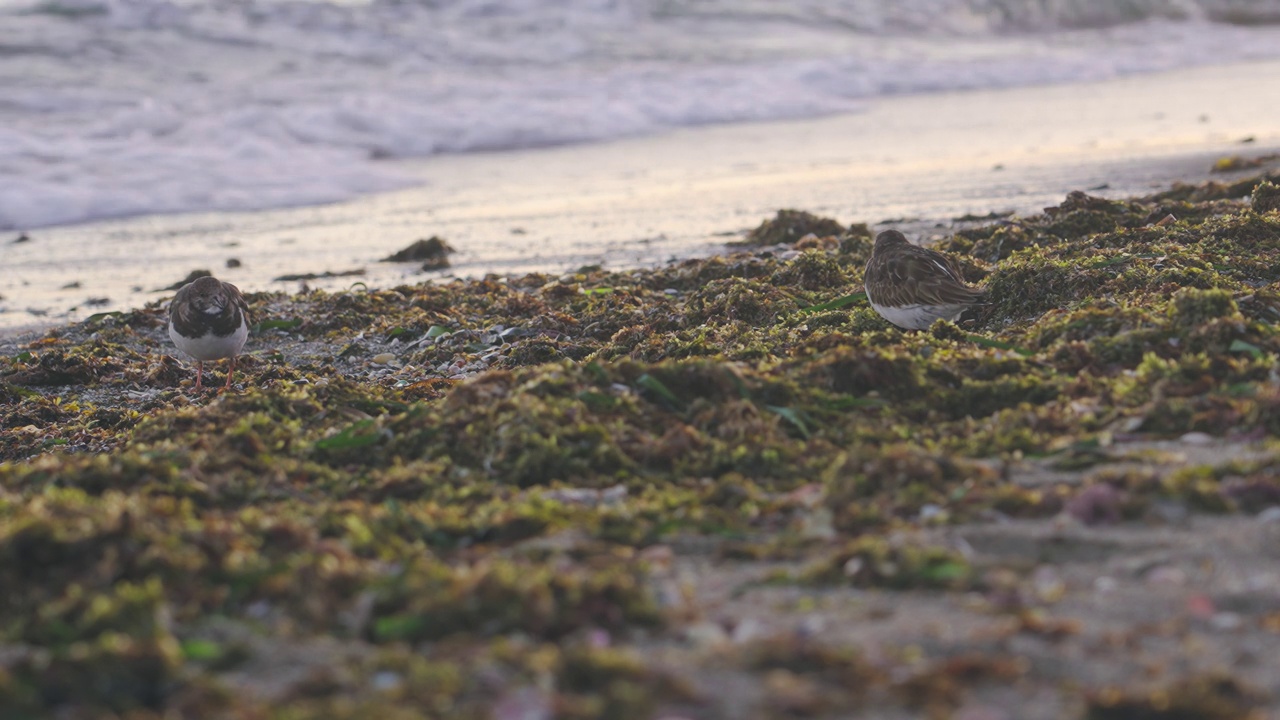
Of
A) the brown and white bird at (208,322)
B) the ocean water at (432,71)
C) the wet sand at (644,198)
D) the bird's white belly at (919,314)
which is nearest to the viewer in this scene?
the bird's white belly at (919,314)

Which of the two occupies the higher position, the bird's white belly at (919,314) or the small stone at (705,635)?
the bird's white belly at (919,314)

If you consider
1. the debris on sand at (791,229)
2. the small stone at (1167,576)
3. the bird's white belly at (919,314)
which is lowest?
the small stone at (1167,576)

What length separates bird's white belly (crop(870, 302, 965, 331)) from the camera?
249 inches

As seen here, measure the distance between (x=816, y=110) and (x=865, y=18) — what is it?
44.5 ft

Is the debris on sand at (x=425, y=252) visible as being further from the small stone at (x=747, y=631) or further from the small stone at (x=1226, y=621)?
the small stone at (x=1226, y=621)

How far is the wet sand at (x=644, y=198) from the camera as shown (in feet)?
37.1

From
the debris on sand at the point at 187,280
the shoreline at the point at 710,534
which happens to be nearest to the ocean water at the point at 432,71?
the debris on sand at the point at 187,280

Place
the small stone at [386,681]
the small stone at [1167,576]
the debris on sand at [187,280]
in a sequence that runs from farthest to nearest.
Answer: the debris on sand at [187,280], the small stone at [1167,576], the small stone at [386,681]

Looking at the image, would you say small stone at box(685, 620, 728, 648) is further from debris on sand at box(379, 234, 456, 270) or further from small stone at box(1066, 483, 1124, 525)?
debris on sand at box(379, 234, 456, 270)

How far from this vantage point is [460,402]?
16.3 ft

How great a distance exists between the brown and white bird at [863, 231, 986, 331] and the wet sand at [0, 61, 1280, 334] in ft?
13.2

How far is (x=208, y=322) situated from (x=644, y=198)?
7.37m

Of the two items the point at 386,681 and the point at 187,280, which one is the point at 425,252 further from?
the point at 386,681

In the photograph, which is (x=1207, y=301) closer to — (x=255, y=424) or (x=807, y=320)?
(x=807, y=320)
